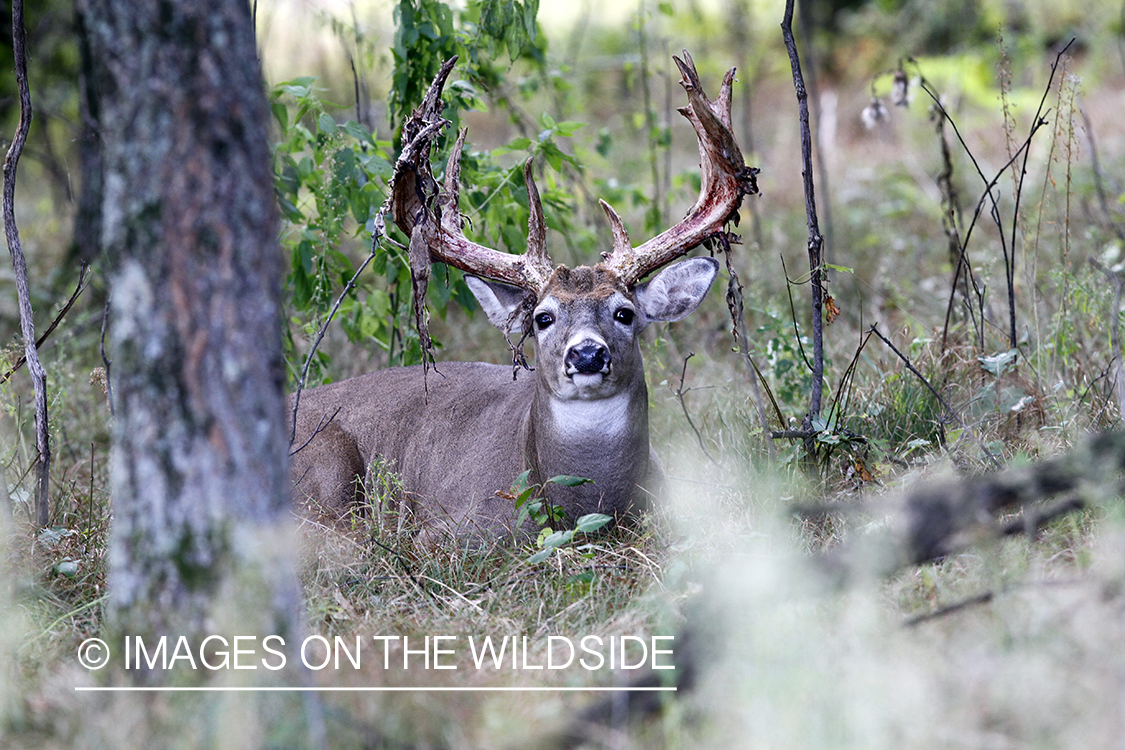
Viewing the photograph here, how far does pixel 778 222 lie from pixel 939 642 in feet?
21.1

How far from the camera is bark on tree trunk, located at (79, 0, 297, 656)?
2469 mm

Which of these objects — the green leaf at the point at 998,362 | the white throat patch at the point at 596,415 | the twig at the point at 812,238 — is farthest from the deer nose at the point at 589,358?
the green leaf at the point at 998,362

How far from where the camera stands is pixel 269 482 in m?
2.63

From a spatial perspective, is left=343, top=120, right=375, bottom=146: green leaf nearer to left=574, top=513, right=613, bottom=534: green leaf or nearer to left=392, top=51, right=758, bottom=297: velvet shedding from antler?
left=392, top=51, right=758, bottom=297: velvet shedding from antler

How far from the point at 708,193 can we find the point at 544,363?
1.00m

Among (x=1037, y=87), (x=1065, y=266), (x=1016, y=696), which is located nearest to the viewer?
(x=1016, y=696)

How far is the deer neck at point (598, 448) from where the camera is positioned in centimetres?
447

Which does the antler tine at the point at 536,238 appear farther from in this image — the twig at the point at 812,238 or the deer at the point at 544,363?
the twig at the point at 812,238

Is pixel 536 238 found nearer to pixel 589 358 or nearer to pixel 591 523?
pixel 589 358

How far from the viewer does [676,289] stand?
4797 mm

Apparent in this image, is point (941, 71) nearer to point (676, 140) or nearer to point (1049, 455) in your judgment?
point (676, 140)

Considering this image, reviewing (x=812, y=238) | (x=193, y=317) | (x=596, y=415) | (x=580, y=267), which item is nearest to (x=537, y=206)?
(x=580, y=267)

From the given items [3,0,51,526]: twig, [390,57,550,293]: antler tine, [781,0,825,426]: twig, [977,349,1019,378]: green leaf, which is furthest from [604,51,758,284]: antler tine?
[3,0,51,526]: twig

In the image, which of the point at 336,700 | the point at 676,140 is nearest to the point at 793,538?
the point at 336,700
